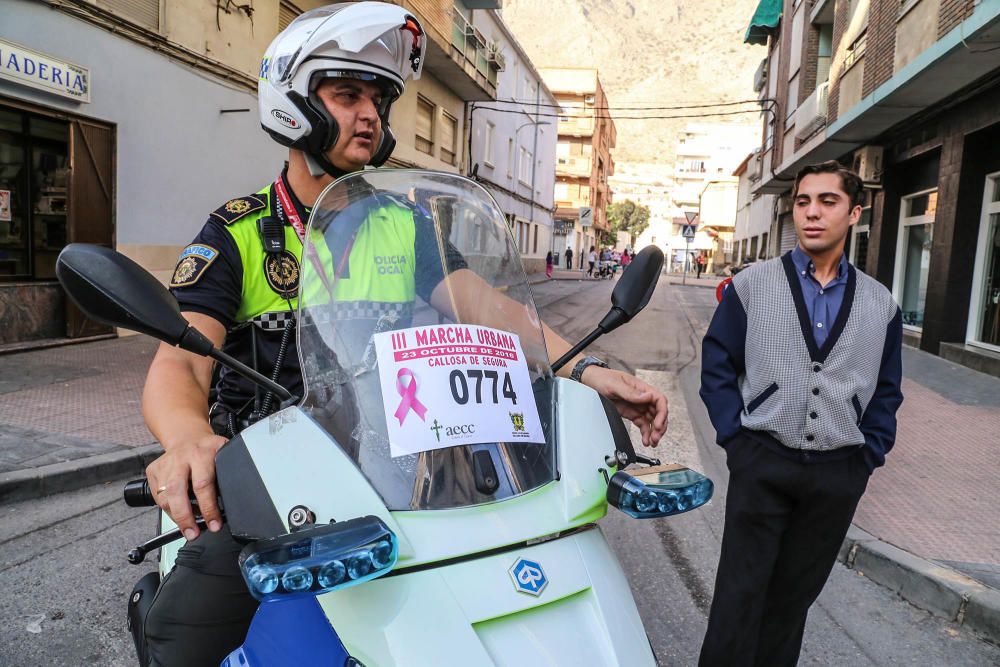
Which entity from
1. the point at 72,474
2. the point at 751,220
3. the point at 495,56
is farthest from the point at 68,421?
the point at 751,220

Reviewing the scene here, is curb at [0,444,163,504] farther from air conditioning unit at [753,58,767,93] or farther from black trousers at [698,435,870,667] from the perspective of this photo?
air conditioning unit at [753,58,767,93]

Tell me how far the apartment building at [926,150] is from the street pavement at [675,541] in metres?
4.51

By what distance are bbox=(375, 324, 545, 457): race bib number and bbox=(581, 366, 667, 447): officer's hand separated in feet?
1.24

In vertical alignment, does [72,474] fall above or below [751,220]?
below

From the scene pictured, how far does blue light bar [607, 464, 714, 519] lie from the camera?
138 centimetres

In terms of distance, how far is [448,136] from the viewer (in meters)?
24.3

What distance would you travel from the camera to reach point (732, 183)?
213 feet

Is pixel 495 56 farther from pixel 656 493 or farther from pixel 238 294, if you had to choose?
pixel 656 493

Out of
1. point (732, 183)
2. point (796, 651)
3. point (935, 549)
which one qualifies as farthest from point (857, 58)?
point (732, 183)

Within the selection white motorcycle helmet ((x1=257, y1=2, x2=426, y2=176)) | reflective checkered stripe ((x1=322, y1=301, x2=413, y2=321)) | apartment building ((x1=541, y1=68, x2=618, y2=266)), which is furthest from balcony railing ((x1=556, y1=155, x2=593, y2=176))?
reflective checkered stripe ((x1=322, y1=301, x2=413, y2=321))

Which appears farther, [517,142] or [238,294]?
[517,142]

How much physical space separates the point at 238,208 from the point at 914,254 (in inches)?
575

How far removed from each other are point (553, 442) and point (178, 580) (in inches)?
34.5

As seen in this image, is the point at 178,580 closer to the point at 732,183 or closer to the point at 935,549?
the point at 935,549
